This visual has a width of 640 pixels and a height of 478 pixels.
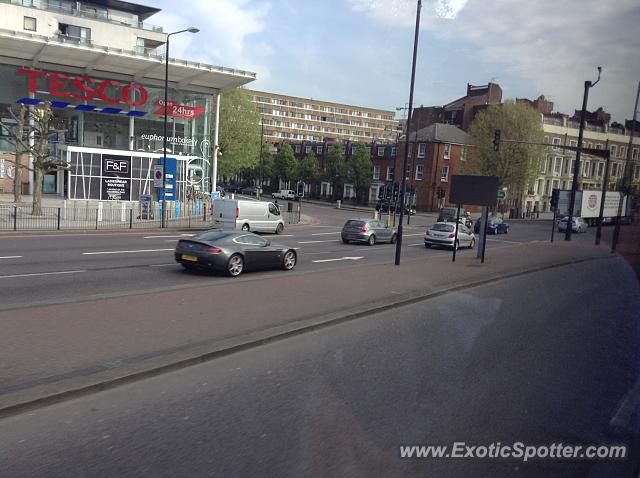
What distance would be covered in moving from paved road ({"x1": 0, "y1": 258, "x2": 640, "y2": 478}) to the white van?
20.5 m

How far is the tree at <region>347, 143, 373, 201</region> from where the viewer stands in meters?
76.8

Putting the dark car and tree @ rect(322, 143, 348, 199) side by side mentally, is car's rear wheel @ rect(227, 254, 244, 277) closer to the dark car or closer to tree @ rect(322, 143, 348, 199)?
the dark car

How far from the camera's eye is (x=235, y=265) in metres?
15.2

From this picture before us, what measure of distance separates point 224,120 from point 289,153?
88.2 feet

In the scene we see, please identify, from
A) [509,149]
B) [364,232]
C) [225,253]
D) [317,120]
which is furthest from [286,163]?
[225,253]

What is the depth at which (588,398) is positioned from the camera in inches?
280

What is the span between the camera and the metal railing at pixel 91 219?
85.1 ft

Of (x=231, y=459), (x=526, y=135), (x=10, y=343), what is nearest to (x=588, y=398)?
(x=231, y=459)

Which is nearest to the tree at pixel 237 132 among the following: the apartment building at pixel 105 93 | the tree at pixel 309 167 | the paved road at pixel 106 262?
the apartment building at pixel 105 93

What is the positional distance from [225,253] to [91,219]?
1803 cm

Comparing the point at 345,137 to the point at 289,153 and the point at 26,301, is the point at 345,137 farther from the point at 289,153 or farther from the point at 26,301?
the point at 26,301

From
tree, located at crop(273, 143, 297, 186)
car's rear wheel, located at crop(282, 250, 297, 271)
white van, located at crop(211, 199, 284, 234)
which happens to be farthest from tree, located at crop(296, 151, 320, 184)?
car's rear wheel, located at crop(282, 250, 297, 271)

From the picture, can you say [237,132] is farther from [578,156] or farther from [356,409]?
[356,409]

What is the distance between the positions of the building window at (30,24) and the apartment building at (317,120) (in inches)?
3009
